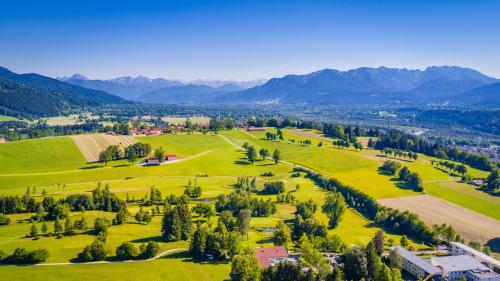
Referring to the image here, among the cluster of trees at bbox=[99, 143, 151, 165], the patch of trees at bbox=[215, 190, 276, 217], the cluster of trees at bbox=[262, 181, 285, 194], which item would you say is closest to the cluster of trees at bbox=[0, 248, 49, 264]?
the patch of trees at bbox=[215, 190, 276, 217]

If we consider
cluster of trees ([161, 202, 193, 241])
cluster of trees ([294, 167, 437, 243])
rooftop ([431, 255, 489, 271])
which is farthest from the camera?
cluster of trees ([294, 167, 437, 243])

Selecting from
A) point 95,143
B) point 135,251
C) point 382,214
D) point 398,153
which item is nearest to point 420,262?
point 382,214

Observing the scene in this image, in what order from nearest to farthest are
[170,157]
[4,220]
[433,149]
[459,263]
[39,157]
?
[459,263] < [4,220] < [39,157] < [170,157] < [433,149]

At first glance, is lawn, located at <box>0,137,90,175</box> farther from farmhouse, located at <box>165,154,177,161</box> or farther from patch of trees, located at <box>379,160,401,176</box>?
patch of trees, located at <box>379,160,401,176</box>

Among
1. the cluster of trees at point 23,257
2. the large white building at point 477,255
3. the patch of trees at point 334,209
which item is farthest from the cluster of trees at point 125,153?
the large white building at point 477,255

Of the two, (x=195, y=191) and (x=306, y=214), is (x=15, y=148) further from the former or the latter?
(x=306, y=214)

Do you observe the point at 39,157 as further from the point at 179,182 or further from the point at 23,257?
the point at 23,257

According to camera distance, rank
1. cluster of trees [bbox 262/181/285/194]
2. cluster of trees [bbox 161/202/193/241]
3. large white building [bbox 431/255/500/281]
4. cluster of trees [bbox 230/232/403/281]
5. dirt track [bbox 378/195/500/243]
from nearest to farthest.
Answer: cluster of trees [bbox 230/232/403/281]
large white building [bbox 431/255/500/281]
cluster of trees [bbox 161/202/193/241]
dirt track [bbox 378/195/500/243]
cluster of trees [bbox 262/181/285/194]
